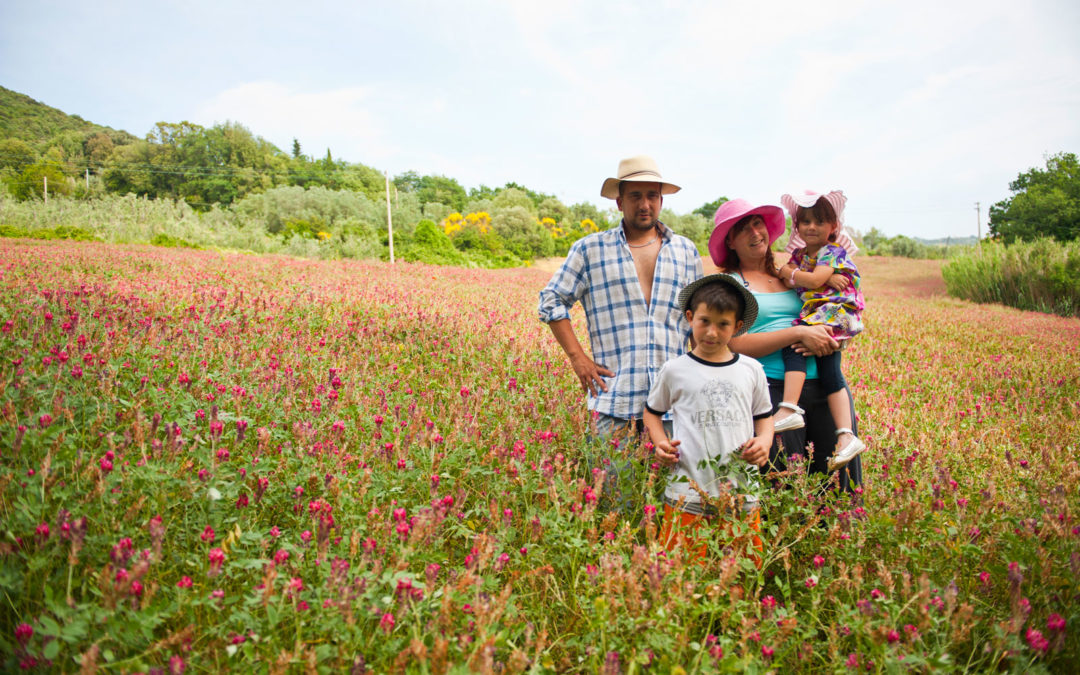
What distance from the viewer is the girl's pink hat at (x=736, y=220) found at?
288cm

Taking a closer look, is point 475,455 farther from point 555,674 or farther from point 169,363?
point 169,363

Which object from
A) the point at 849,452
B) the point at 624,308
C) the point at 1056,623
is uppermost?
the point at 624,308

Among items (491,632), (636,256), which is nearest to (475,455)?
(491,632)

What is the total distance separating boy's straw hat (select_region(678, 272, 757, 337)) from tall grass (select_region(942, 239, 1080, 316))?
18.1 m

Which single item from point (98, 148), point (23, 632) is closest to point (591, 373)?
point (23, 632)

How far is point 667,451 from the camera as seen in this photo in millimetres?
2410

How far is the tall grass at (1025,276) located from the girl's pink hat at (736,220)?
17707 millimetres

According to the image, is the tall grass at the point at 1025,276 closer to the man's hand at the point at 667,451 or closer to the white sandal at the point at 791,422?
A: the white sandal at the point at 791,422

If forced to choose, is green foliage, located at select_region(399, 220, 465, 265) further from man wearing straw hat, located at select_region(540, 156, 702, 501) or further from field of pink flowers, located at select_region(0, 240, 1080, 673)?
man wearing straw hat, located at select_region(540, 156, 702, 501)

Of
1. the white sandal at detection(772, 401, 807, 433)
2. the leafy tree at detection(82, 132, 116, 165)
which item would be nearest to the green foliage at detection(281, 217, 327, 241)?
the white sandal at detection(772, 401, 807, 433)

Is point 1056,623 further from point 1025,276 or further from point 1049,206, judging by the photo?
point 1049,206

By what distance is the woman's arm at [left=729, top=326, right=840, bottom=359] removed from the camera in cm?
273

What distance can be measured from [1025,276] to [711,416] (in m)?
19.9

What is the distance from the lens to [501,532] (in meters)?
1.91
